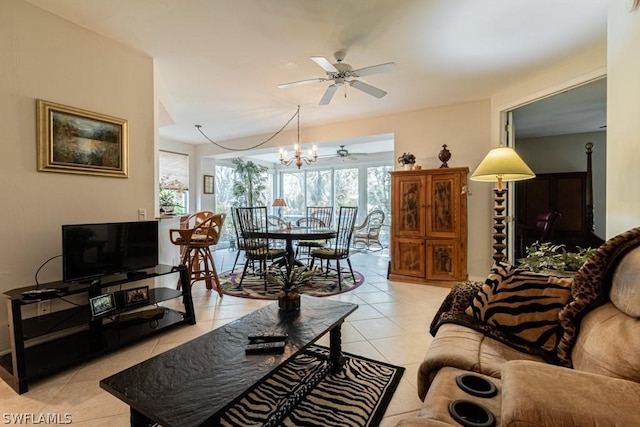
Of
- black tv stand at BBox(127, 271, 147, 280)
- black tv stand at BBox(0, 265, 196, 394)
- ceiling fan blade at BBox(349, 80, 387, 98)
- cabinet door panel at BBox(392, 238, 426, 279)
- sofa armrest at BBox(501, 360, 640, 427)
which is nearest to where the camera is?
sofa armrest at BBox(501, 360, 640, 427)

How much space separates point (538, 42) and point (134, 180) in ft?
13.0

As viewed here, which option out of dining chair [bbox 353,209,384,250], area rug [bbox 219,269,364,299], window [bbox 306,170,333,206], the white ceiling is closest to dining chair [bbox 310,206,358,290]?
area rug [bbox 219,269,364,299]

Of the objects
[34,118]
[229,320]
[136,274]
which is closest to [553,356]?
[229,320]

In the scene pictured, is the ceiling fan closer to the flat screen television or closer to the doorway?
the flat screen television

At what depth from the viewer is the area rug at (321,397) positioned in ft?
5.17

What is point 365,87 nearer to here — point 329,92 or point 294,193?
point 329,92

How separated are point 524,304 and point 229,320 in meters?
2.44

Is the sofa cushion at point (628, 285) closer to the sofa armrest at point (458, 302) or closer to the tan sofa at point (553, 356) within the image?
the tan sofa at point (553, 356)

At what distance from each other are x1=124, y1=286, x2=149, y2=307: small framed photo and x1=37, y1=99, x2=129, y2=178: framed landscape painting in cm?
106

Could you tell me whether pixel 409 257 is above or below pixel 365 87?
below

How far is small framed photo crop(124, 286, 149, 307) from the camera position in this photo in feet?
8.11

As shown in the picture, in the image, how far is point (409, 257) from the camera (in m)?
4.30

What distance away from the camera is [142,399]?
1.11 meters

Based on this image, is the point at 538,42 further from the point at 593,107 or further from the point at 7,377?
the point at 7,377
